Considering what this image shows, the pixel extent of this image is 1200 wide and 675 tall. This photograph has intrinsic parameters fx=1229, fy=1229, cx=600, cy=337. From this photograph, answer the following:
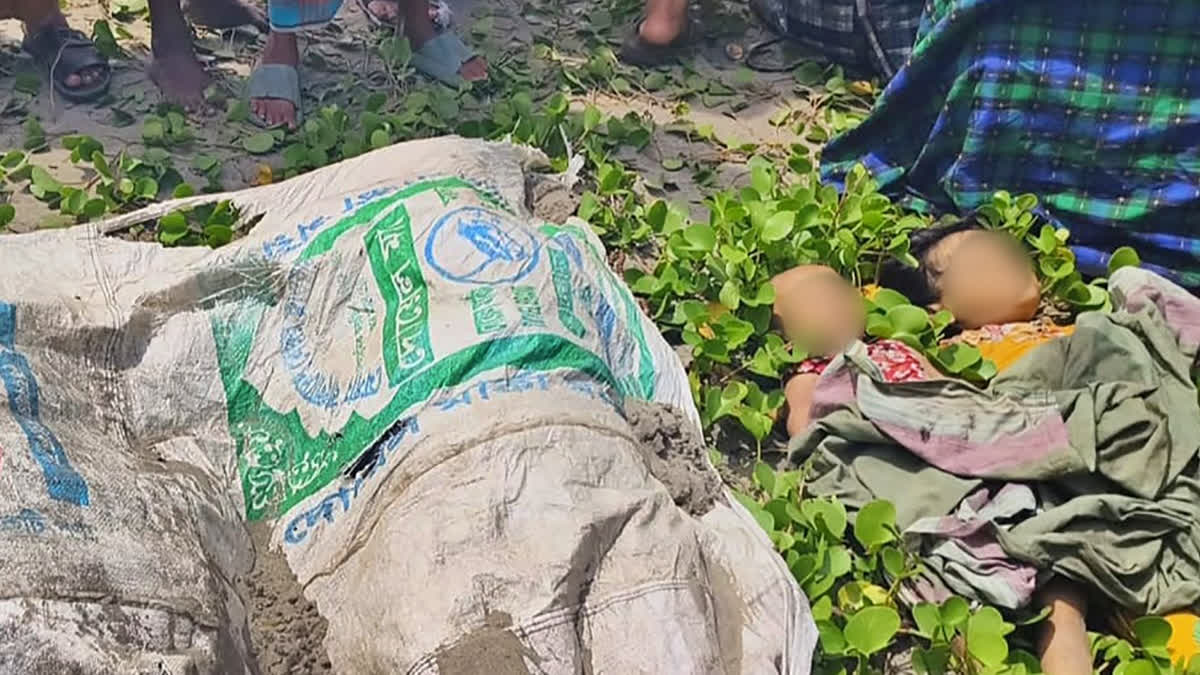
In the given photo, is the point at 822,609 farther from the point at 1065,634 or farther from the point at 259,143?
the point at 259,143

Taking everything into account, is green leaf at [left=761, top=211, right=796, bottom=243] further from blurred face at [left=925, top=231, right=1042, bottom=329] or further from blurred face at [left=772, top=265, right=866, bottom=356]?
blurred face at [left=925, top=231, right=1042, bottom=329]

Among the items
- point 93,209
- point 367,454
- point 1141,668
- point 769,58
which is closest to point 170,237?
point 93,209

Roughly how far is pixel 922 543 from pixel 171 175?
5.97 ft

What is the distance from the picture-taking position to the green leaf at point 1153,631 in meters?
1.73

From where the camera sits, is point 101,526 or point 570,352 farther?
point 570,352

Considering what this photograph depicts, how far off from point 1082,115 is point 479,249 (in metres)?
1.38

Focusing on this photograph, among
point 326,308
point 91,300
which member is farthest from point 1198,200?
point 91,300

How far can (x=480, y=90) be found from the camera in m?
3.20

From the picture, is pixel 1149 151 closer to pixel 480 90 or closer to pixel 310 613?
pixel 480 90

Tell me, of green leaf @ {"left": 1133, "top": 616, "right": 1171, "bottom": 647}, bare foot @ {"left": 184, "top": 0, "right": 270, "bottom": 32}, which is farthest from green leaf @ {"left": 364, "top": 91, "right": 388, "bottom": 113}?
green leaf @ {"left": 1133, "top": 616, "right": 1171, "bottom": 647}

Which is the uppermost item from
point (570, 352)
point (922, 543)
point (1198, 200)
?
point (570, 352)

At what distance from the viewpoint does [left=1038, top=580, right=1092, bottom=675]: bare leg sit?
5.69ft

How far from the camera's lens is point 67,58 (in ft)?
10.1

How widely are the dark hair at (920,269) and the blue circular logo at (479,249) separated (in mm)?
900
